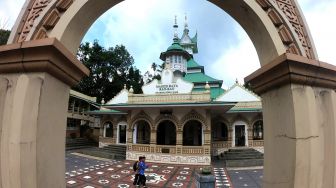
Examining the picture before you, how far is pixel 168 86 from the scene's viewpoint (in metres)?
16.8

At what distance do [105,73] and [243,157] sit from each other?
24.8 metres

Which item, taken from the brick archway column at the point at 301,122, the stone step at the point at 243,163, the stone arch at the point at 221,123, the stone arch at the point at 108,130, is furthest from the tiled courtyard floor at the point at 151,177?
the stone arch at the point at 108,130

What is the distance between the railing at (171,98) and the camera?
15332mm

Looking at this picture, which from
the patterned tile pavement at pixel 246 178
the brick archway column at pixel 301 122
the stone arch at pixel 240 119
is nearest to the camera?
the brick archway column at pixel 301 122

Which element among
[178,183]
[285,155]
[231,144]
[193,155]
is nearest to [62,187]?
[285,155]

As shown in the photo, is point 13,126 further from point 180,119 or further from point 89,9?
point 180,119

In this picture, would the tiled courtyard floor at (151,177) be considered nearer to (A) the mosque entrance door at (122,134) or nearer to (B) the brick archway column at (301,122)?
(B) the brick archway column at (301,122)

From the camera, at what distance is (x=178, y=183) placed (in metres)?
9.84

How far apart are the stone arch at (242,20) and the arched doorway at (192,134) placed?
16609 millimetres

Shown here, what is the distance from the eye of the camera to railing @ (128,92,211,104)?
15.3 metres

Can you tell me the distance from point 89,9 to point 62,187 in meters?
1.66

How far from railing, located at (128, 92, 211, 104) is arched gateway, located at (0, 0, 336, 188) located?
12.7 m

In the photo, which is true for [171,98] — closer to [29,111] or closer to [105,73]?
[29,111]

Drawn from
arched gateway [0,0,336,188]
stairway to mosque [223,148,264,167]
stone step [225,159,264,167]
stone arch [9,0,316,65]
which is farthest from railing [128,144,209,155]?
stone arch [9,0,316,65]
